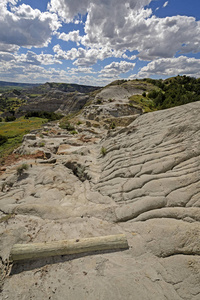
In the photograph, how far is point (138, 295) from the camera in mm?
3982

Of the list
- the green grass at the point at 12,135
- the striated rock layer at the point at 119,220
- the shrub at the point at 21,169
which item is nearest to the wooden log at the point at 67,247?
the striated rock layer at the point at 119,220

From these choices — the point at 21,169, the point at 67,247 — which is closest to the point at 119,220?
the point at 67,247

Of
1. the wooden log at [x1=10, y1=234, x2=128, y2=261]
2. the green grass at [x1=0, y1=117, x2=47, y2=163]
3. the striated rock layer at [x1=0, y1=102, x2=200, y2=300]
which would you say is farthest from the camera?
the green grass at [x1=0, y1=117, x2=47, y2=163]

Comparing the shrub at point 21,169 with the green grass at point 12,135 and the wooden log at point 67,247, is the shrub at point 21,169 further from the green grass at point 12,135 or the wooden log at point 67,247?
the green grass at point 12,135

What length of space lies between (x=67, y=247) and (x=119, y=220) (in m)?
2.36

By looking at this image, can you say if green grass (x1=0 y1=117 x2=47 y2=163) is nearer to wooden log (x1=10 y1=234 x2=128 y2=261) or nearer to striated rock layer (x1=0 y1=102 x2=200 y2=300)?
striated rock layer (x1=0 y1=102 x2=200 y2=300)

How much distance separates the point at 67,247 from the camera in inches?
202

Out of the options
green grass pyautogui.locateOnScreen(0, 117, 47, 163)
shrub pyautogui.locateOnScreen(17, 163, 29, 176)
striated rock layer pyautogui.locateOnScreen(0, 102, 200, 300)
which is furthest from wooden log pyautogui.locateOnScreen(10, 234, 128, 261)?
green grass pyautogui.locateOnScreen(0, 117, 47, 163)

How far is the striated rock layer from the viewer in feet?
13.9

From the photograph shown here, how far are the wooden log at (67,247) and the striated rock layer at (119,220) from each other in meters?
0.21

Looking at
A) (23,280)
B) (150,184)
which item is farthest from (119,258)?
(150,184)

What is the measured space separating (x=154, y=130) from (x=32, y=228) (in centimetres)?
1017

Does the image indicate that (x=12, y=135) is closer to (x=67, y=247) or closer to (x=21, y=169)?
(x=21, y=169)

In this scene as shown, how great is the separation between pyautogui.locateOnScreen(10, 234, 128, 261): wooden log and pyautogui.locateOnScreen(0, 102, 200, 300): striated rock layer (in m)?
0.21
